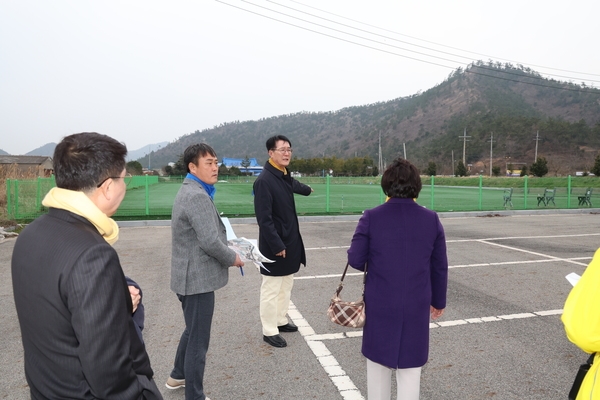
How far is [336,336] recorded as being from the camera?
4625 mm

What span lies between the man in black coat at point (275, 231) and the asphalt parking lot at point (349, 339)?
1.12 feet

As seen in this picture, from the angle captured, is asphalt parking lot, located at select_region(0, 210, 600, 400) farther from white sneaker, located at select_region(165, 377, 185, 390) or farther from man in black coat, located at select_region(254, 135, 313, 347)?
man in black coat, located at select_region(254, 135, 313, 347)

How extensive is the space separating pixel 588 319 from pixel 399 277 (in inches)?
43.2

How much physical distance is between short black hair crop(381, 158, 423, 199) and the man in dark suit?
1724 mm

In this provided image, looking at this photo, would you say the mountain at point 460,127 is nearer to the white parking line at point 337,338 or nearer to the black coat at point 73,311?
the white parking line at point 337,338

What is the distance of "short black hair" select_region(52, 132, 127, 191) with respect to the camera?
56.9 inches

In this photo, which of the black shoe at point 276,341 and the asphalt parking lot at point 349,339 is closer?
the asphalt parking lot at point 349,339

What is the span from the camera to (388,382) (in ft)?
8.91

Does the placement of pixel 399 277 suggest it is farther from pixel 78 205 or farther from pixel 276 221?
pixel 276 221

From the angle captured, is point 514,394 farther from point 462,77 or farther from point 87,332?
point 462,77

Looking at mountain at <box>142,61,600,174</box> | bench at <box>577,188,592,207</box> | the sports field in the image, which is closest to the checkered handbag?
the sports field

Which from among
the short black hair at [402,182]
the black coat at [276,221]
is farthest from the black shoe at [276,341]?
the short black hair at [402,182]

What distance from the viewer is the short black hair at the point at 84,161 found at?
1.45m

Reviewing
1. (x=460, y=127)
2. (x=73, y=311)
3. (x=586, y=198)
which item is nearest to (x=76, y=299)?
(x=73, y=311)
